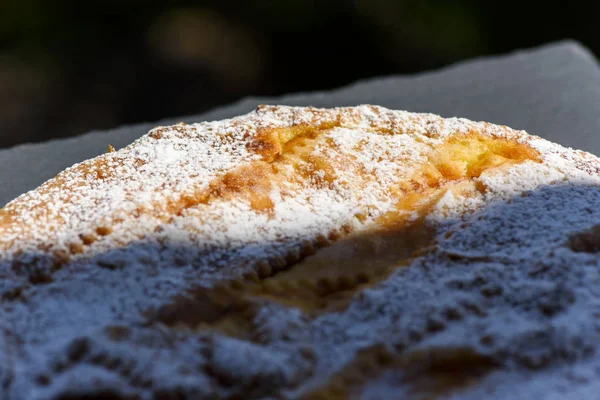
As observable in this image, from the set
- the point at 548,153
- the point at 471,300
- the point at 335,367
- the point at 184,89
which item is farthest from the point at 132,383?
the point at 184,89

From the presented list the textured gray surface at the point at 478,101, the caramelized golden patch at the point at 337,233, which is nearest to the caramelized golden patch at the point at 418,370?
the caramelized golden patch at the point at 337,233

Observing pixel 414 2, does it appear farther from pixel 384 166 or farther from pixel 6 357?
pixel 6 357

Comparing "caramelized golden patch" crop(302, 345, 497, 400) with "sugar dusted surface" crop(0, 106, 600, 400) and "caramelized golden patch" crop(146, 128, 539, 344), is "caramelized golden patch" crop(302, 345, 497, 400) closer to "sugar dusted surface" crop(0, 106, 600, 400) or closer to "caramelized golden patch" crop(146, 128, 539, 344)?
"sugar dusted surface" crop(0, 106, 600, 400)

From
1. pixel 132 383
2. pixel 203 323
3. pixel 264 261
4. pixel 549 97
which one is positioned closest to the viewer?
pixel 132 383

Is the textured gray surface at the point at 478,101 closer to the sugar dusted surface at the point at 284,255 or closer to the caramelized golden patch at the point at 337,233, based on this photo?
the sugar dusted surface at the point at 284,255

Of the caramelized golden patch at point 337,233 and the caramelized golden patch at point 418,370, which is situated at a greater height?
the caramelized golden patch at point 337,233

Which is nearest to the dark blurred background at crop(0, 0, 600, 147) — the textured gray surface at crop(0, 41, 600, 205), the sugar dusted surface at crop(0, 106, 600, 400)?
the textured gray surface at crop(0, 41, 600, 205)
